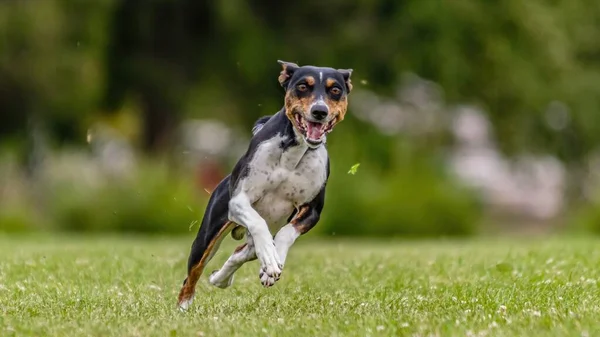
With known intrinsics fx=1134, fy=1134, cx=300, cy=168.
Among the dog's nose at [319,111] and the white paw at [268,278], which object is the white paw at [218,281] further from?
the dog's nose at [319,111]

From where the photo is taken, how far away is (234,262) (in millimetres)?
7457

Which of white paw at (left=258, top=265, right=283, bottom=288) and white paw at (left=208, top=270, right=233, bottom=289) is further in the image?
white paw at (left=208, top=270, right=233, bottom=289)

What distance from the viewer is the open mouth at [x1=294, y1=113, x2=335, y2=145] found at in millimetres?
6953

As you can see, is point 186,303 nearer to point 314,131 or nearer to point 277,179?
point 277,179

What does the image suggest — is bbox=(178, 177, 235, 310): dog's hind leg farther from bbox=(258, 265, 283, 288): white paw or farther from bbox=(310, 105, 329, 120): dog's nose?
bbox=(310, 105, 329, 120): dog's nose

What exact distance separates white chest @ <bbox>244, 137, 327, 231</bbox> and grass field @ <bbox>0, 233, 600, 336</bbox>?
2.51ft

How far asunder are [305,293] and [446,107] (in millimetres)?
18841

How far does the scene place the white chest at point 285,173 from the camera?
7.18 metres

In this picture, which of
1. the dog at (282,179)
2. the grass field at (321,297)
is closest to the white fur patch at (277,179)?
the dog at (282,179)

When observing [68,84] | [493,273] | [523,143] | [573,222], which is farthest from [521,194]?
[493,273]

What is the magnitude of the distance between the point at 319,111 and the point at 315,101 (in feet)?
0.32

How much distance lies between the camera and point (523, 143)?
28688mm

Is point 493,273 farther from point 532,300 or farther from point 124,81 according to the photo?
point 124,81

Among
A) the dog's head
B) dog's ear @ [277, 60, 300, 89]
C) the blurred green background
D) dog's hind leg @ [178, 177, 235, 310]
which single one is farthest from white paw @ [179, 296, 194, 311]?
the blurred green background
